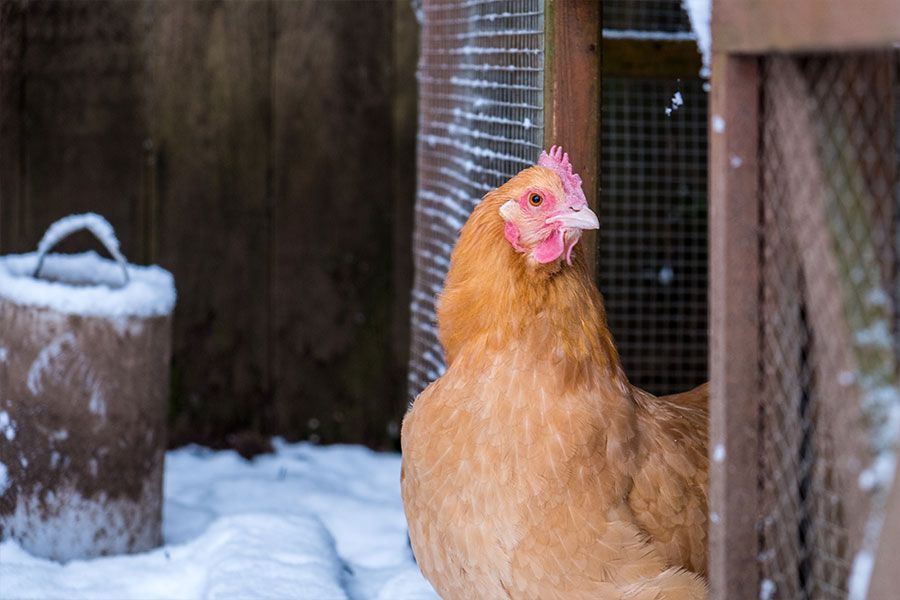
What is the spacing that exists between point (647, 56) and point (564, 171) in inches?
70.8

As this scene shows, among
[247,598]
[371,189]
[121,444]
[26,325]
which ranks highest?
[371,189]

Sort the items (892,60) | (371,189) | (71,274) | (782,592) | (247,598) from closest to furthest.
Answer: (892,60)
(782,592)
(247,598)
(71,274)
(371,189)

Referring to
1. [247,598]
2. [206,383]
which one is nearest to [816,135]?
[247,598]

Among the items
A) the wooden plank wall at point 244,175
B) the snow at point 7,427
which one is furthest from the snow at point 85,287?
the wooden plank wall at point 244,175

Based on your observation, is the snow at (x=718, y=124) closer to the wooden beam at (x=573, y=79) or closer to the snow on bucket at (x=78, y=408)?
the wooden beam at (x=573, y=79)

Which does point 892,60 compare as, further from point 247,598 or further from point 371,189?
point 371,189

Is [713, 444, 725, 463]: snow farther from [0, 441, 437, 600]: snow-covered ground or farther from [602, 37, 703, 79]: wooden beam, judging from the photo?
[602, 37, 703, 79]: wooden beam

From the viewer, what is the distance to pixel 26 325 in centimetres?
349

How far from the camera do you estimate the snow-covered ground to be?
335 cm

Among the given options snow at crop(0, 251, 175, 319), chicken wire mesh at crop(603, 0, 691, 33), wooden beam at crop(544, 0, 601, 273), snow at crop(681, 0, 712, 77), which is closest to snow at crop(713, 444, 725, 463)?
snow at crop(681, 0, 712, 77)

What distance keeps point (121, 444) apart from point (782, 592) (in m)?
2.16

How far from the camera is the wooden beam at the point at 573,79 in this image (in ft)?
9.28

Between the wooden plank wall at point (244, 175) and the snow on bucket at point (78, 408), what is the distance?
3.24 feet

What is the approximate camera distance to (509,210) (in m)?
2.43
